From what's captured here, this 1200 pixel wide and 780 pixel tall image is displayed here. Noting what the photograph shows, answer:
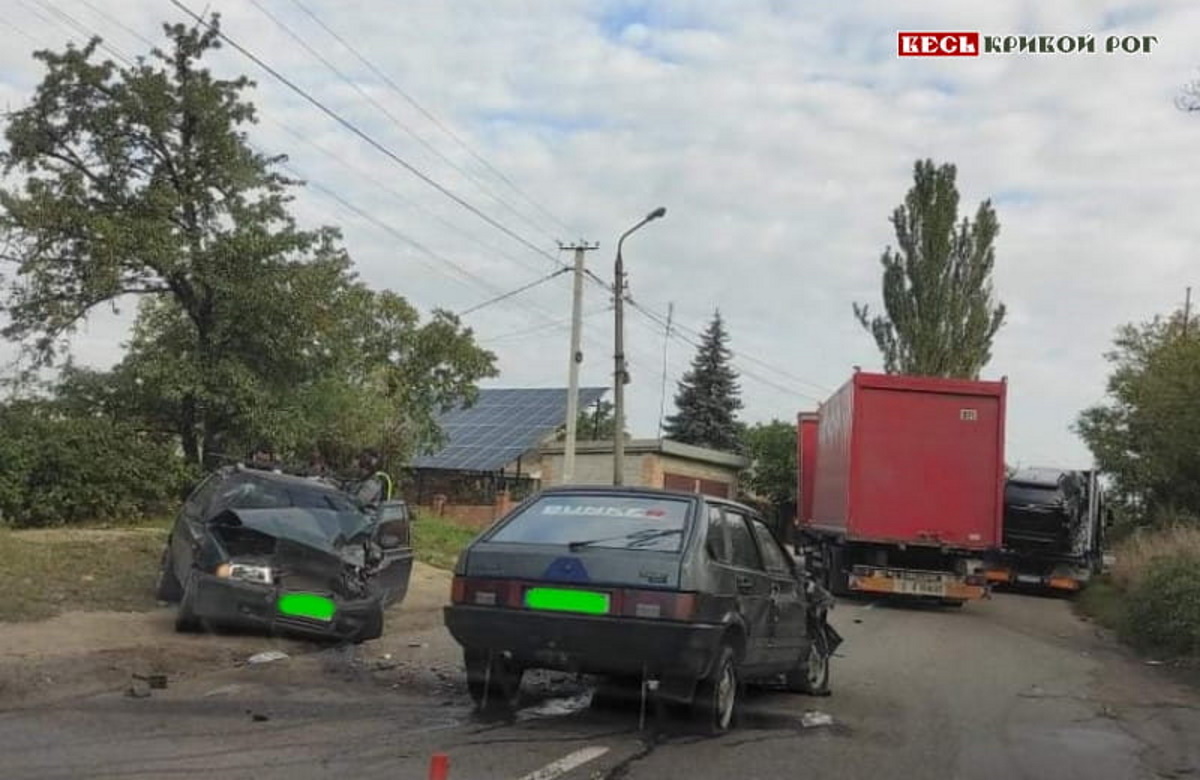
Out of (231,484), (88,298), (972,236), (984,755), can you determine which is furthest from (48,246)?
(972,236)

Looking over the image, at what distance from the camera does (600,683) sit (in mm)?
8805

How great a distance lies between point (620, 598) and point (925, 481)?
39.0 feet

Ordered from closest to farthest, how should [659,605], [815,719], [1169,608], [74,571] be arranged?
1. [659,605]
2. [815,719]
3. [74,571]
4. [1169,608]

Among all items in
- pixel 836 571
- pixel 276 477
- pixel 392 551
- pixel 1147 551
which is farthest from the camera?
pixel 836 571

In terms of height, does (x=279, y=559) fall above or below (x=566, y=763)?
above

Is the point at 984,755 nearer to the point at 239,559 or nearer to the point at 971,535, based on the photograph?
the point at 239,559

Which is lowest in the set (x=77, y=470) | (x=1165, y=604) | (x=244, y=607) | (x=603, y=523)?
(x=244, y=607)

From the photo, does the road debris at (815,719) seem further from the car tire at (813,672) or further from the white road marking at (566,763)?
the white road marking at (566,763)

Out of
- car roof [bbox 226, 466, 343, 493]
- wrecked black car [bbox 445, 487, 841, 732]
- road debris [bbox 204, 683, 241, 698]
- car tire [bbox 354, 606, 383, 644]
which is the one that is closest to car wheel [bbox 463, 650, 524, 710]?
wrecked black car [bbox 445, 487, 841, 732]

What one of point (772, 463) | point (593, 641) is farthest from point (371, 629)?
point (772, 463)

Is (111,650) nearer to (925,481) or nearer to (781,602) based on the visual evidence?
(781,602)

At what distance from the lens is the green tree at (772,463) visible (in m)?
47.5

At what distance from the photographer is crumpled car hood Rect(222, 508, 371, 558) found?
10712 mm

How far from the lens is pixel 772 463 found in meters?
48.2
